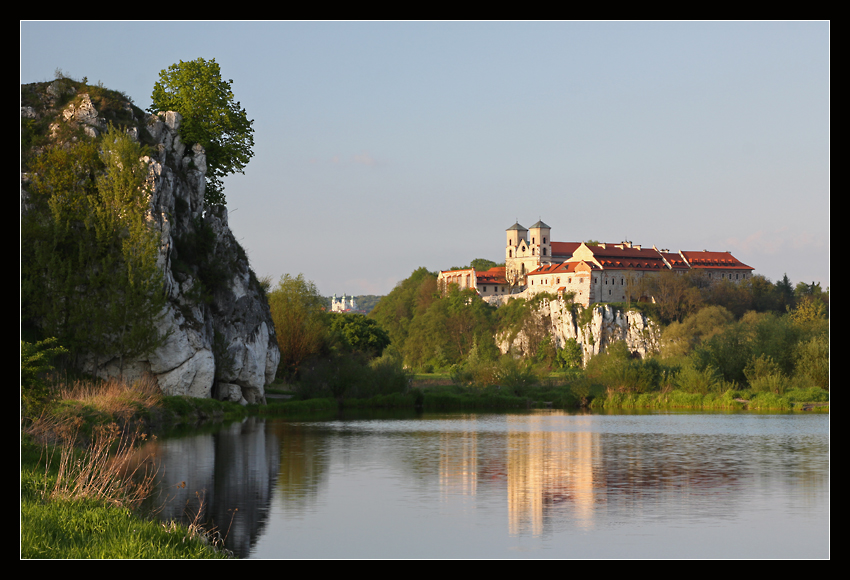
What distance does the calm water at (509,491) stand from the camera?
15.4m

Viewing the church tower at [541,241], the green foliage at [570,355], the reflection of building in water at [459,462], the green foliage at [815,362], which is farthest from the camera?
the church tower at [541,241]

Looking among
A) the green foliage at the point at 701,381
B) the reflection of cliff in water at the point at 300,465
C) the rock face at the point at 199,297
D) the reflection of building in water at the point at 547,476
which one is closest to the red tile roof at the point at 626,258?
the green foliage at the point at 701,381

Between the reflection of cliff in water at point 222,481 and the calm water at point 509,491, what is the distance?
6cm

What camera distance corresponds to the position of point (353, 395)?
53.1m

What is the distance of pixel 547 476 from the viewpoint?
23.2 metres

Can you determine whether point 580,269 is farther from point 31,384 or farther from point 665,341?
point 31,384

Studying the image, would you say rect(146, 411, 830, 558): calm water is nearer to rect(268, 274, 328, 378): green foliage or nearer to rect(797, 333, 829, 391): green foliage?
rect(797, 333, 829, 391): green foliage

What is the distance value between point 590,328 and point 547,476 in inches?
3284

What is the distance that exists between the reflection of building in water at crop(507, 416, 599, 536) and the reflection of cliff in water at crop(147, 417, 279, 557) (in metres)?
5.10

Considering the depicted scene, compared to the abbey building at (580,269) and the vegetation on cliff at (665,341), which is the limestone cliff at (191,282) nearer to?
the vegetation on cliff at (665,341)

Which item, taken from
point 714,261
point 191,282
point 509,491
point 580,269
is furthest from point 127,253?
point 714,261

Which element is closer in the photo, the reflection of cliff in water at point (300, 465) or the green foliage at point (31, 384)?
the reflection of cliff in water at point (300, 465)

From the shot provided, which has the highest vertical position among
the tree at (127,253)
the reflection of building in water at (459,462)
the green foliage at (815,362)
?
the tree at (127,253)
